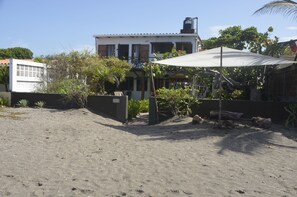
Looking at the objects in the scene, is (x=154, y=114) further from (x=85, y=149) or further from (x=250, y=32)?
(x=250, y=32)

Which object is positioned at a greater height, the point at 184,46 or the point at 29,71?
the point at 184,46

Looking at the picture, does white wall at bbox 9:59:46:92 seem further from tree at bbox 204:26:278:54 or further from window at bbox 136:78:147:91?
tree at bbox 204:26:278:54

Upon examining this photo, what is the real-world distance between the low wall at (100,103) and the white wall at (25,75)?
204cm

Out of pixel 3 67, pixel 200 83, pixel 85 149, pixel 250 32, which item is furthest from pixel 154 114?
pixel 250 32

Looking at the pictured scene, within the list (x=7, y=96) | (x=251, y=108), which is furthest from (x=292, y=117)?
(x=7, y=96)

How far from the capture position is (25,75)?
17156 millimetres

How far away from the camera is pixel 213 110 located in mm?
11383

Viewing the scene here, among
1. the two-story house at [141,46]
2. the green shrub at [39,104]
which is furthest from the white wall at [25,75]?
the two-story house at [141,46]

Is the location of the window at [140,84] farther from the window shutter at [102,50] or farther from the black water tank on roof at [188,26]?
the black water tank on roof at [188,26]

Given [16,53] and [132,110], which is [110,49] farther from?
[16,53]

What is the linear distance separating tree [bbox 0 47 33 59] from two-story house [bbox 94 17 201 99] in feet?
76.2

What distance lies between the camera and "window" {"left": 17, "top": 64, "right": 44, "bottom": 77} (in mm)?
16703

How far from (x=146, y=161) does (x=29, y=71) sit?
13434mm

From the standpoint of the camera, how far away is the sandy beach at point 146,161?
14.5ft
